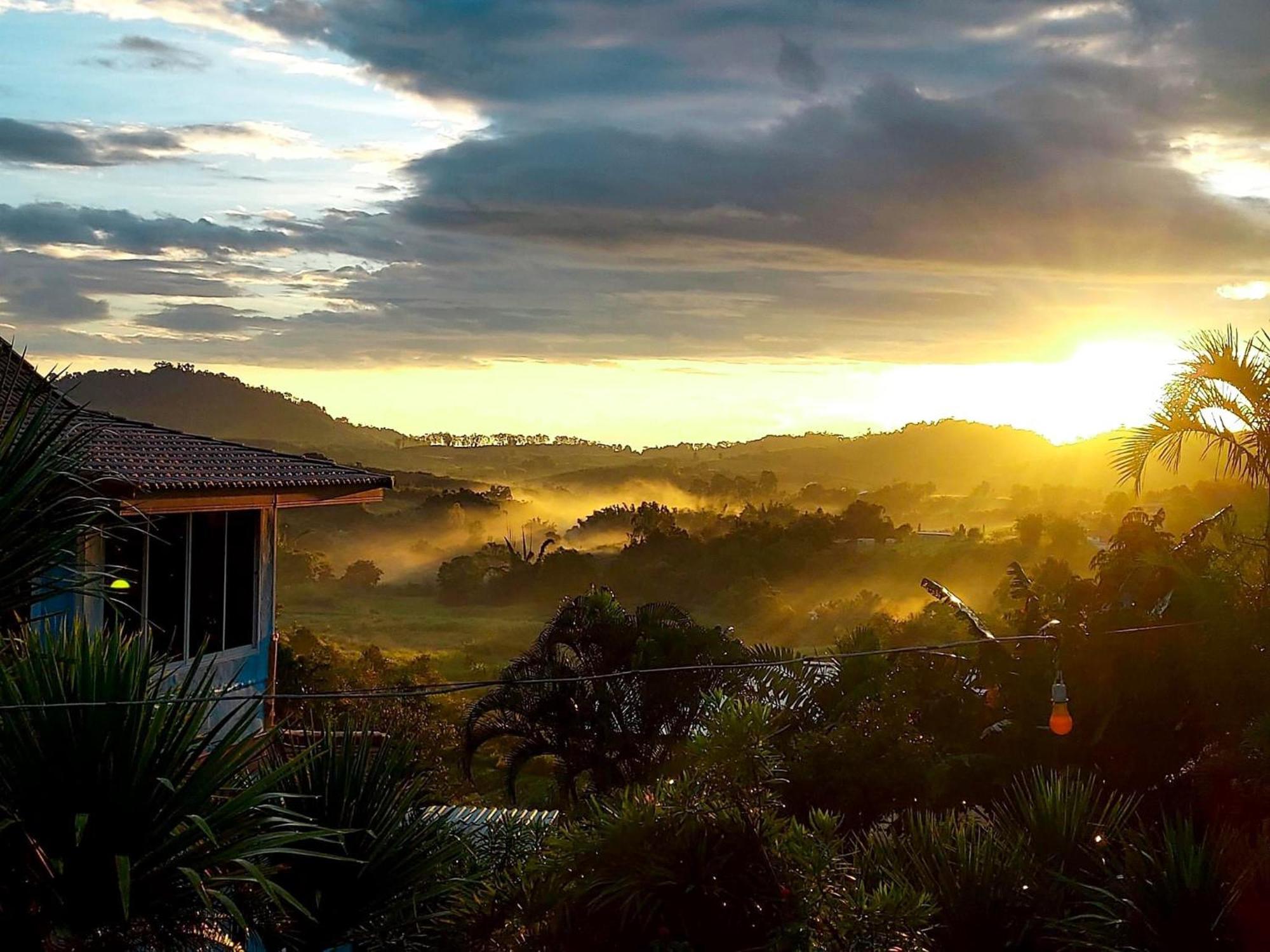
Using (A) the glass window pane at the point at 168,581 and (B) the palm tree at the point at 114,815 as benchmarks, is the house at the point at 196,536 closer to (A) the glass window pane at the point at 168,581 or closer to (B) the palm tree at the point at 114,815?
(A) the glass window pane at the point at 168,581

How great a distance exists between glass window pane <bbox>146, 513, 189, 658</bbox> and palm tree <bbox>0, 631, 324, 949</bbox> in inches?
258

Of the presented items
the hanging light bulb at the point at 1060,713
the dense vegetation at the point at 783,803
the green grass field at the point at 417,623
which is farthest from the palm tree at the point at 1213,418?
the green grass field at the point at 417,623

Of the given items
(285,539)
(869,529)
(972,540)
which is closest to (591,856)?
(972,540)

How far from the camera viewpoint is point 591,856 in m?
7.21

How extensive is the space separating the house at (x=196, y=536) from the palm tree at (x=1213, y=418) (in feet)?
29.2

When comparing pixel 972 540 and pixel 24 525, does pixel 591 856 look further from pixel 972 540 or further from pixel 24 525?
pixel 972 540

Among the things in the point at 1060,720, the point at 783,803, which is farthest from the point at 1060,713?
the point at 783,803

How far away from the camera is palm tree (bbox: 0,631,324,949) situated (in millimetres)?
5957

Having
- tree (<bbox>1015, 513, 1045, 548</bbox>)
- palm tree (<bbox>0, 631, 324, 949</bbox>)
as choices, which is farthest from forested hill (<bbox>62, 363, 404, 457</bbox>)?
palm tree (<bbox>0, 631, 324, 949</bbox>)

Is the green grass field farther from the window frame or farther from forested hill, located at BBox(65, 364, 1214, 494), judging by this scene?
forested hill, located at BBox(65, 364, 1214, 494)

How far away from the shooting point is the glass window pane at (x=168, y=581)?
12.7m

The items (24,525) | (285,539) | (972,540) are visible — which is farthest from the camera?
(285,539)

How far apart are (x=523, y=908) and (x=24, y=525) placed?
405cm

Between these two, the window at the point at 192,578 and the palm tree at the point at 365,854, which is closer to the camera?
the palm tree at the point at 365,854
